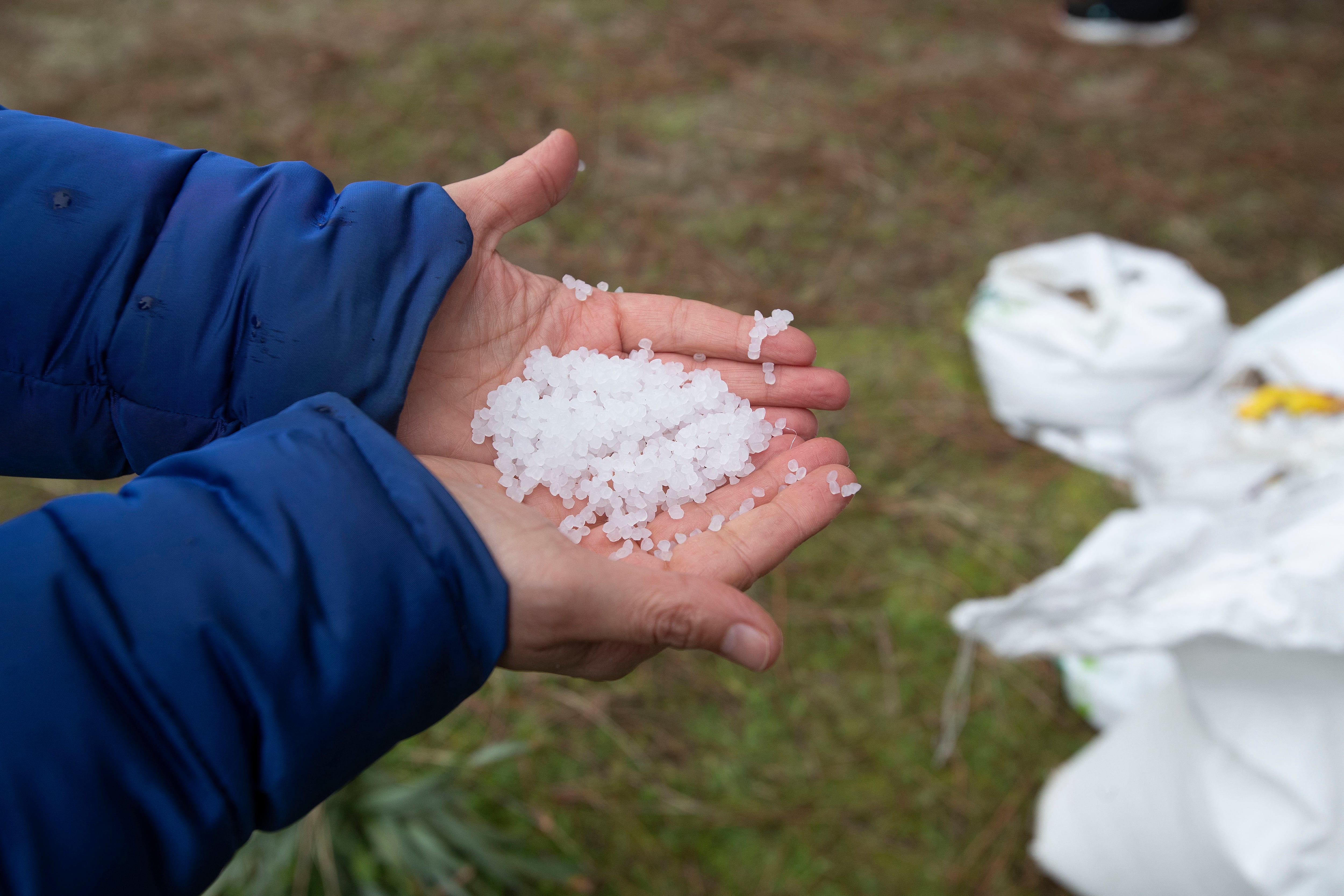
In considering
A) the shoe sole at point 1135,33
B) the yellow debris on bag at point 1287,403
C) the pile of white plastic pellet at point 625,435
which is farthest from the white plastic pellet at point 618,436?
the shoe sole at point 1135,33

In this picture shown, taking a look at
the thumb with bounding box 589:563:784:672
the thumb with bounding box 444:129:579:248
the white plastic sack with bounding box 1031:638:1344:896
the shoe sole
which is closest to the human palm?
the thumb with bounding box 444:129:579:248

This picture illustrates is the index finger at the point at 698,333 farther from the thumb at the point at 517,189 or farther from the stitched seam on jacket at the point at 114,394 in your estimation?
the stitched seam on jacket at the point at 114,394

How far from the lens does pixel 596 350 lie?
1.91 m

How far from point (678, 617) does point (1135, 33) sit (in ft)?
16.2

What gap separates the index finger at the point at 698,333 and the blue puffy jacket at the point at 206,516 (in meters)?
0.47

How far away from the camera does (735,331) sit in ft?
6.07

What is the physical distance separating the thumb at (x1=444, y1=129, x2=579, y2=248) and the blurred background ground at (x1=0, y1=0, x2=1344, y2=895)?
1.39 meters

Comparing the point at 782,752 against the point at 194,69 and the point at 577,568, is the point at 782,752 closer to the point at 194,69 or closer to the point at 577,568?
the point at 577,568

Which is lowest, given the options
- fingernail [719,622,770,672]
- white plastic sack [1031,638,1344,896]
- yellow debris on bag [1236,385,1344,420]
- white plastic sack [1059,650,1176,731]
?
white plastic sack [1059,650,1176,731]

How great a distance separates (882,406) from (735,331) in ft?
4.83

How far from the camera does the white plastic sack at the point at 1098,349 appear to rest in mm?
3049

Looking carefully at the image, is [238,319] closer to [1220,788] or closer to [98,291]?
[98,291]

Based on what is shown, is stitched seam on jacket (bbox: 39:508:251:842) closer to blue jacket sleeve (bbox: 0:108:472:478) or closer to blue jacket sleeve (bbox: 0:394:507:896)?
blue jacket sleeve (bbox: 0:394:507:896)

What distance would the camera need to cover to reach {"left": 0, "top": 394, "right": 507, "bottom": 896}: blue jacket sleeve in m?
0.92
